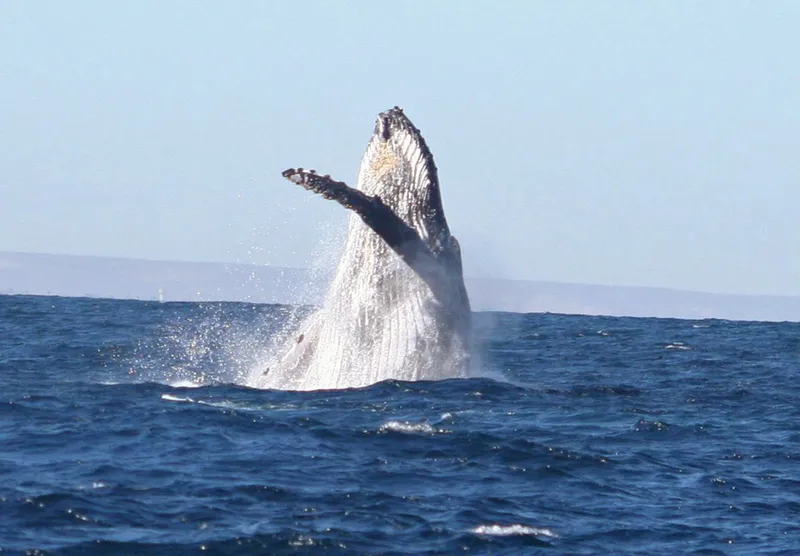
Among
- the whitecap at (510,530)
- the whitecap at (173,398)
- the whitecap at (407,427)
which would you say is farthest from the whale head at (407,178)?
the whitecap at (510,530)

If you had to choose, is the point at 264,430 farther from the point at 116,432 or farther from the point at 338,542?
the point at 338,542

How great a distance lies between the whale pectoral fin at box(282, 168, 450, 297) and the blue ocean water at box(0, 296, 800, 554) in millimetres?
1611

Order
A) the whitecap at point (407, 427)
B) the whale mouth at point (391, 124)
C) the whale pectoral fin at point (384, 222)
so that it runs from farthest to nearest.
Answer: the whale mouth at point (391, 124) → the whale pectoral fin at point (384, 222) → the whitecap at point (407, 427)

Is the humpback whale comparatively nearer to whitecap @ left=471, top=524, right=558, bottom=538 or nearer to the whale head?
the whale head

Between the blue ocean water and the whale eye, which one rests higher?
the whale eye

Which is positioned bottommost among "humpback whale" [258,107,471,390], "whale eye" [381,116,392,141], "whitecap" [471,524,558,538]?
"whitecap" [471,524,558,538]

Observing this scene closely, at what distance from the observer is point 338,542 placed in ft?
33.0

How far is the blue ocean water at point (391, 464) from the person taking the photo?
10383 millimetres

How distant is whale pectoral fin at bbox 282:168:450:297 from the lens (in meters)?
15.8

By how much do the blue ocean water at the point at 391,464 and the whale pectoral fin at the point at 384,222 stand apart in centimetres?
161

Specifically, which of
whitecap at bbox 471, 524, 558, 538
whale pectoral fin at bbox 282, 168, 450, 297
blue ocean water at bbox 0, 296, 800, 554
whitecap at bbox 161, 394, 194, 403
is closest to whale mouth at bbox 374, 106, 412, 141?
whale pectoral fin at bbox 282, 168, 450, 297

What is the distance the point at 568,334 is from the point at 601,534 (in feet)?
97.8

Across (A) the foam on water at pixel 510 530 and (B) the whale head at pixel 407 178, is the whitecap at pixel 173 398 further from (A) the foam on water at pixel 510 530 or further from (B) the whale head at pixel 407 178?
(A) the foam on water at pixel 510 530

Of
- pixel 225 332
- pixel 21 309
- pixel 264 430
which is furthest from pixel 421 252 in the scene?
pixel 21 309
